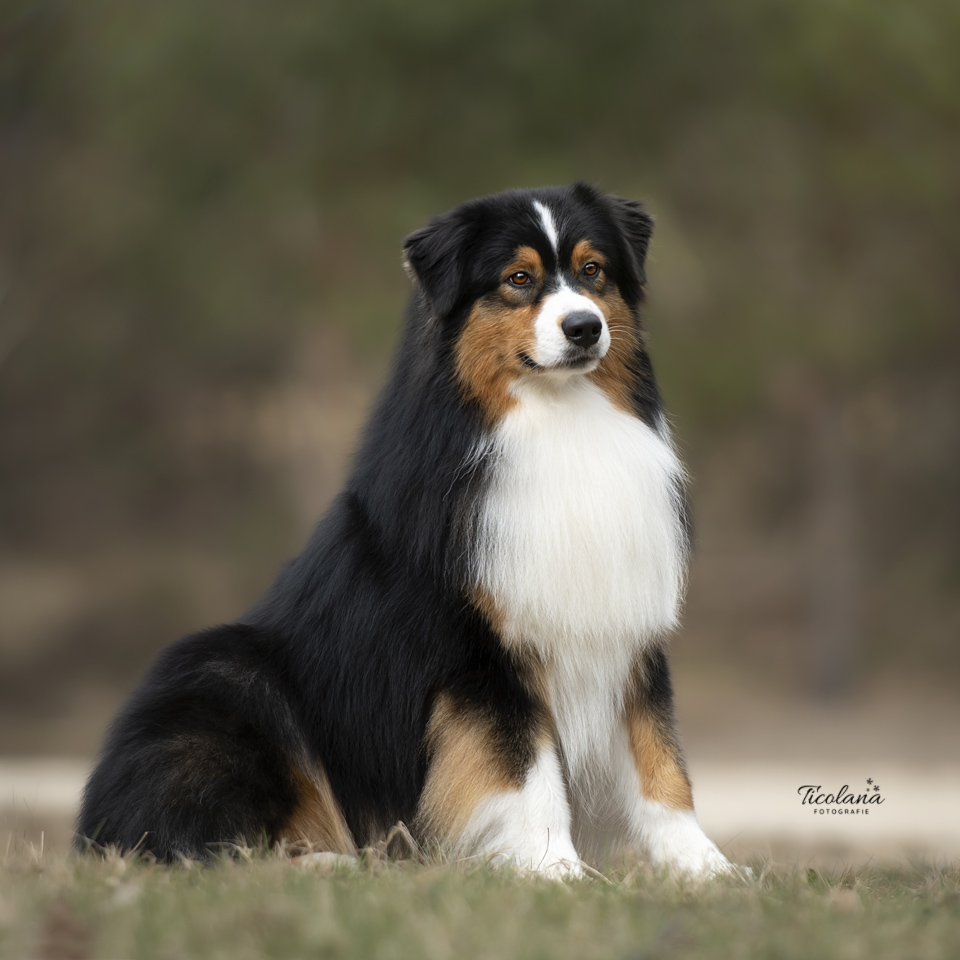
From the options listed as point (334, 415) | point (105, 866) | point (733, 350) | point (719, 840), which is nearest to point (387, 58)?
point (334, 415)

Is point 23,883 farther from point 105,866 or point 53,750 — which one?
point 53,750

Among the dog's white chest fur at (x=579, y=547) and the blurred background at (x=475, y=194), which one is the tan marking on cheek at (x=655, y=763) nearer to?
the dog's white chest fur at (x=579, y=547)

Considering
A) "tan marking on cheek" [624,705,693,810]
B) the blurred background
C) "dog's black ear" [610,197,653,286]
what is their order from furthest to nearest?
the blurred background < "dog's black ear" [610,197,653,286] < "tan marking on cheek" [624,705,693,810]

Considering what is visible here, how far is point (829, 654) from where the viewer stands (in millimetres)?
15758

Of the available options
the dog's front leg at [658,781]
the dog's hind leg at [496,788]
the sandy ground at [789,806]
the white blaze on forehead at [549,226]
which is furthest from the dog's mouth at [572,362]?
the sandy ground at [789,806]

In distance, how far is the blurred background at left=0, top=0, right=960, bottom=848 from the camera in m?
11.4

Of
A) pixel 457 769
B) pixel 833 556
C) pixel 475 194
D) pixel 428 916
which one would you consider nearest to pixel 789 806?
pixel 475 194

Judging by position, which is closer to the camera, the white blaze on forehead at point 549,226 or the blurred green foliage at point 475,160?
the white blaze on forehead at point 549,226

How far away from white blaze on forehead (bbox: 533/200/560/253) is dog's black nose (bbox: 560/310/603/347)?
0.32 metres

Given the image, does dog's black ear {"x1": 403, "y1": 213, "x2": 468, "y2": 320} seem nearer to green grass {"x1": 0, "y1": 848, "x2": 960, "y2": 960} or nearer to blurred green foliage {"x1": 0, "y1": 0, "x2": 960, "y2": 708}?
green grass {"x1": 0, "y1": 848, "x2": 960, "y2": 960}

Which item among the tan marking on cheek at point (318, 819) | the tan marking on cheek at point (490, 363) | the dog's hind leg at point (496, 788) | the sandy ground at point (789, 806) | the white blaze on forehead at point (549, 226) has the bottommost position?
the sandy ground at point (789, 806)

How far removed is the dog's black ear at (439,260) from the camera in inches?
160

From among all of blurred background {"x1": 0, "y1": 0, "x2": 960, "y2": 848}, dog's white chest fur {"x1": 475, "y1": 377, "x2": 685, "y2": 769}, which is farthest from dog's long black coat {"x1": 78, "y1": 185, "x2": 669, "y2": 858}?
blurred background {"x1": 0, "y1": 0, "x2": 960, "y2": 848}

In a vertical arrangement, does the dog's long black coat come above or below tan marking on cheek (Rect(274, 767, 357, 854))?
above
